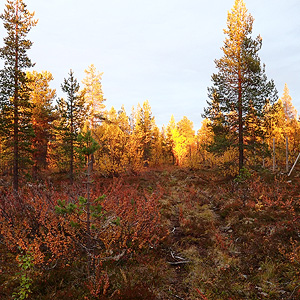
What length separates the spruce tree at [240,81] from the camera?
1426cm

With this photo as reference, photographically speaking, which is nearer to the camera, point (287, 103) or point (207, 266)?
point (207, 266)

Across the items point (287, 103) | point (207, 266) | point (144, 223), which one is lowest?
point (207, 266)

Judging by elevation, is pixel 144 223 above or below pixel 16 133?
below

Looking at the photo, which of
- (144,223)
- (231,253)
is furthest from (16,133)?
(231,253)

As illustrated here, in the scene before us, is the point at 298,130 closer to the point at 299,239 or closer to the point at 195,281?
the point at 299,239

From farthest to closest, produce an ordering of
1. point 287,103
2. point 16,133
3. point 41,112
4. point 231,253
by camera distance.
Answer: point 287,103, point 41,112, point 16,133, point 231,253

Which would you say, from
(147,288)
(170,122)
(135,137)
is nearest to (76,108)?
(135,137)

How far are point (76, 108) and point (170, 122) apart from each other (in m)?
23.5

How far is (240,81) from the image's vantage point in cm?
1502

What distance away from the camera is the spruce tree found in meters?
14.3

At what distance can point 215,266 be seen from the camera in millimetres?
5375

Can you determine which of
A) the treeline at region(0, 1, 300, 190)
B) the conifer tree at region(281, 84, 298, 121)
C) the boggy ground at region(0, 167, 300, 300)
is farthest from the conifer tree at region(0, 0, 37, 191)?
the conifer tree at region(281, 84, 298, 121)

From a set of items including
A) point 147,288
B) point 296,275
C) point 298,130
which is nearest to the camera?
point 147,288

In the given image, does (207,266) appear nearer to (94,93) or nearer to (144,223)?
(144,223)
